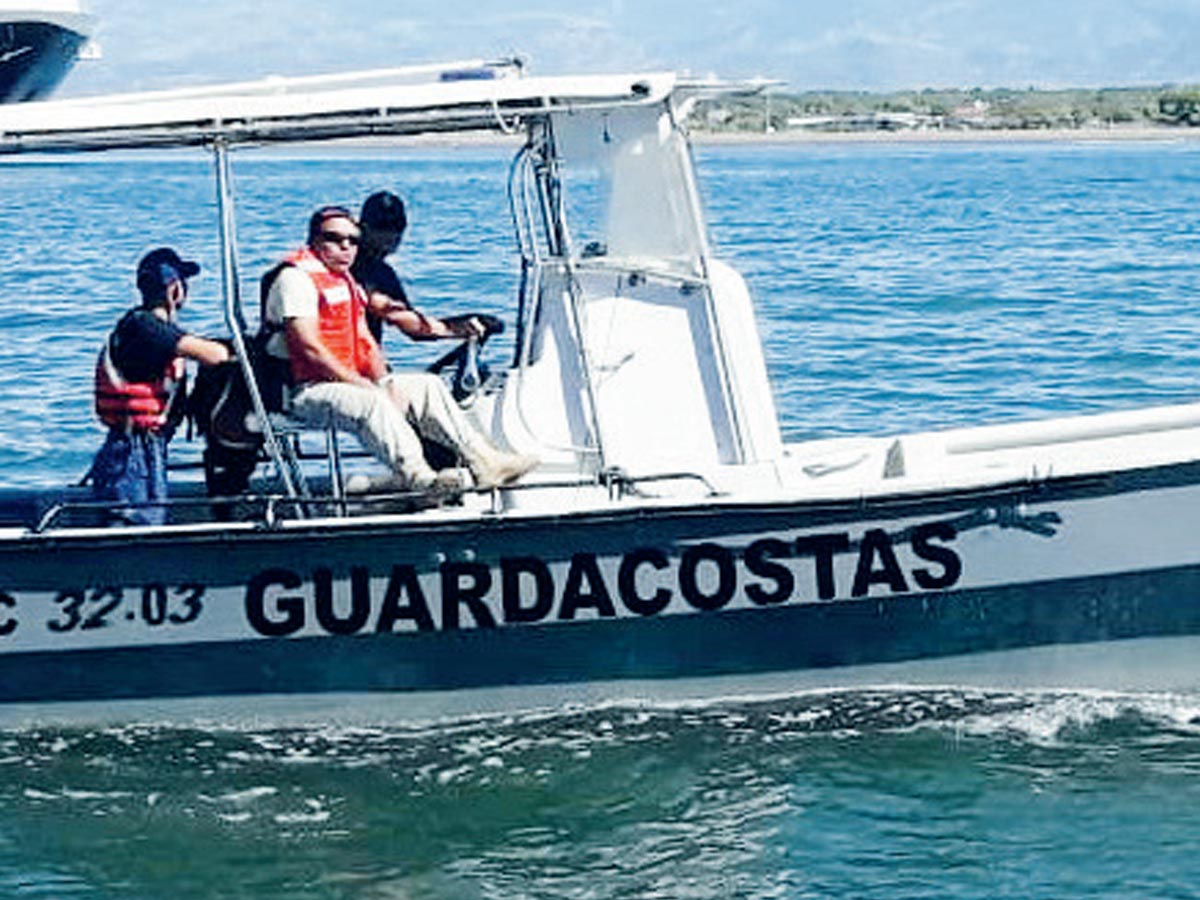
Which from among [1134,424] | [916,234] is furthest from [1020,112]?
[1134,424]

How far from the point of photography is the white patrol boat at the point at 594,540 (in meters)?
10.5

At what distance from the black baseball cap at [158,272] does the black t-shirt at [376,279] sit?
0.90 m

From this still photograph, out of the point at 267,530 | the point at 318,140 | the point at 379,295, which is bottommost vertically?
the point at 267,530

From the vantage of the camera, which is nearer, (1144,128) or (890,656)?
(890,656)

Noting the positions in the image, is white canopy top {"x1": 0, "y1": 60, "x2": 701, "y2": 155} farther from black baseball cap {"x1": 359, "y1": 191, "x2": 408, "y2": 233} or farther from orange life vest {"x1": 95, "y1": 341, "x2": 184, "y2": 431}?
orange life vest {"x1": 95, "y1": 341, "x2": 184, "y2": 431}

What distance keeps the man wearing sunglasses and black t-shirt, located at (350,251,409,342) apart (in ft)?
1.59

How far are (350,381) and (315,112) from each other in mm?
1147

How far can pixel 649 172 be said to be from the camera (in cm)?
1122

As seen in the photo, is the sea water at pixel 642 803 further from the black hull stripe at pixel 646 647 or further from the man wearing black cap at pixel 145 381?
the man wearing black cap at pixel 145 381

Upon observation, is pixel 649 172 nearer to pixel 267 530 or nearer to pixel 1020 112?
pixel 267 530

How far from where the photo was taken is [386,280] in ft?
37.8

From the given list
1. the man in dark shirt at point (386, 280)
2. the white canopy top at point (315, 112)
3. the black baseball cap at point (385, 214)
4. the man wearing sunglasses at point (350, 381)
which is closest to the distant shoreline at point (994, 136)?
the man in dark shirt at point (386, 280)

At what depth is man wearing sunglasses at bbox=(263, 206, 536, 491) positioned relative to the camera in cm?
1054

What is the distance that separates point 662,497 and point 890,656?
1225mm
